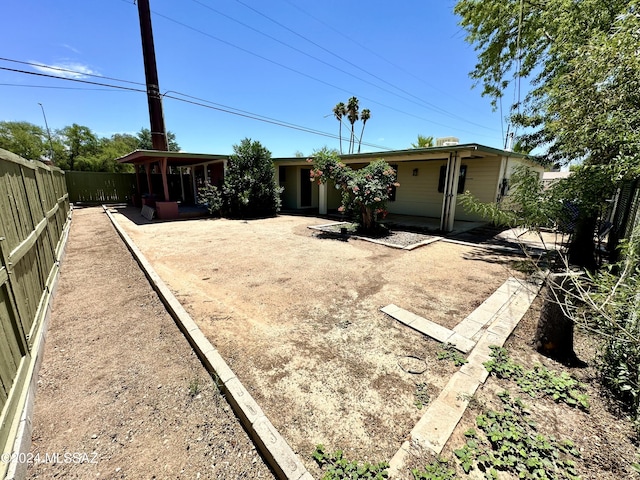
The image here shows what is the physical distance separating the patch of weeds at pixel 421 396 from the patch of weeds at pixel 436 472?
43cm

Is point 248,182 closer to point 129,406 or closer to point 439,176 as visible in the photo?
→ point 439,176

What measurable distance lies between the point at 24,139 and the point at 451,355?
39.0 m

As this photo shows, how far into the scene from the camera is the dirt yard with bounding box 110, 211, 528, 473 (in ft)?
6.48

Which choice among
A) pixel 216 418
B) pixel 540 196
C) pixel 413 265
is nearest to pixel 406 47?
pixel 413 265

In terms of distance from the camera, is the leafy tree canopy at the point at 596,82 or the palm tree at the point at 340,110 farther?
the palm tree at the point at 340,110

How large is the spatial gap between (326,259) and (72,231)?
8.98m

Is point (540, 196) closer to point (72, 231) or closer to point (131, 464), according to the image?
point (131, 464)

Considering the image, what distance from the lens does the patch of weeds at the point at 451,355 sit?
8.27ft

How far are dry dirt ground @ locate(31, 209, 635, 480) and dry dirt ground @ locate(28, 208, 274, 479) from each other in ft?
0.03

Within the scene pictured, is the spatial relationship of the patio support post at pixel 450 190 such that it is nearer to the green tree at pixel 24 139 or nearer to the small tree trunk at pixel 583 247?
the small tree trunk at pixel 583 247

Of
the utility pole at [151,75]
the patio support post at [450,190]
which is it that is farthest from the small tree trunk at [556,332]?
the utility pole at [151,75]

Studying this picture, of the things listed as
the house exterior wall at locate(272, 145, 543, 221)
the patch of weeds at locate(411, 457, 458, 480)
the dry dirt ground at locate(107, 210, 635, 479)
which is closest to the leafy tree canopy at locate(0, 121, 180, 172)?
the house exterior wall at locate(272, 145, 543, 221)

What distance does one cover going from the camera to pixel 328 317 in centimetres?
338

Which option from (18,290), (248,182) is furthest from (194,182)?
(18,290)
